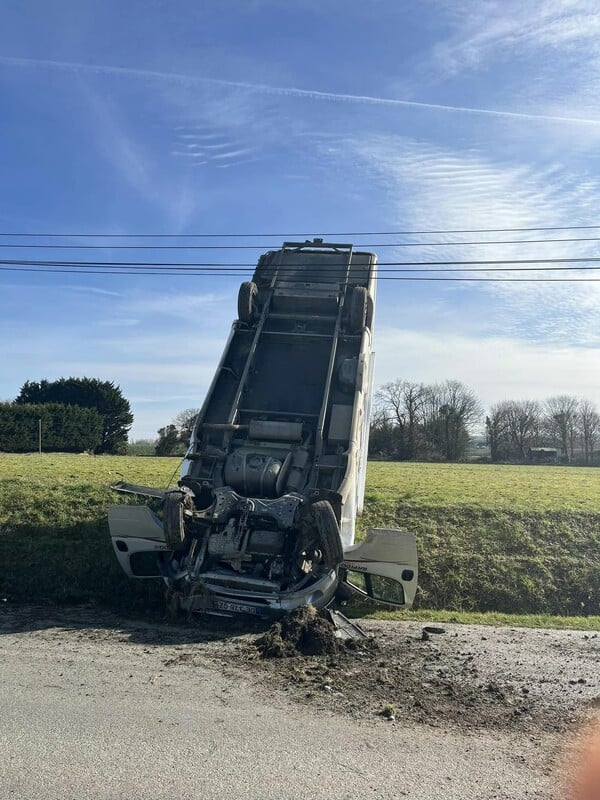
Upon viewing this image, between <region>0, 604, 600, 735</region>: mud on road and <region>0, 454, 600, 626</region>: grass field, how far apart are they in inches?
44.1

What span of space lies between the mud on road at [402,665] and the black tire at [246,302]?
4510mm

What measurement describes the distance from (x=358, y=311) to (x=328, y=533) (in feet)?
12.4

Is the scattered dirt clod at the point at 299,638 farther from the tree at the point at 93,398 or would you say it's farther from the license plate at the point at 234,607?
the tree at the point at 93,398

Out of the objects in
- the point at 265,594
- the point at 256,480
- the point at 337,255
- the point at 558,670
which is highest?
the point at 337,255

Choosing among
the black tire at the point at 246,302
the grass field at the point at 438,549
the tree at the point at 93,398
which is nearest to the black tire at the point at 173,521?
the grass field at the point at 438,549

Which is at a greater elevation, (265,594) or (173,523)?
(173,523)

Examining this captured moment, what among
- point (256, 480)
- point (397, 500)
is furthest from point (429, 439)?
point (256, 480)

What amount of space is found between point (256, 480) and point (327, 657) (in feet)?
8.67

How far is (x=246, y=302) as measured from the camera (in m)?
9.91

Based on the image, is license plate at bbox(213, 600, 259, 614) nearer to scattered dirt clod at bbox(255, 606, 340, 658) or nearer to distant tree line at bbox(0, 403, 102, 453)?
scattered dirt clod at bbox(255, 606, 340, 658)

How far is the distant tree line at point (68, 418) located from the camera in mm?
44422

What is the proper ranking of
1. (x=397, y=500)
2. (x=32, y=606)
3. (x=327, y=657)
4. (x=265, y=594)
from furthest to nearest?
(x=397, y=500), (x=32, y=606), (x=265, y=594), (x=327, y=657)

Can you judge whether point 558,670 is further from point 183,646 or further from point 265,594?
point 183,646

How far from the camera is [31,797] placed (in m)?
3.56
